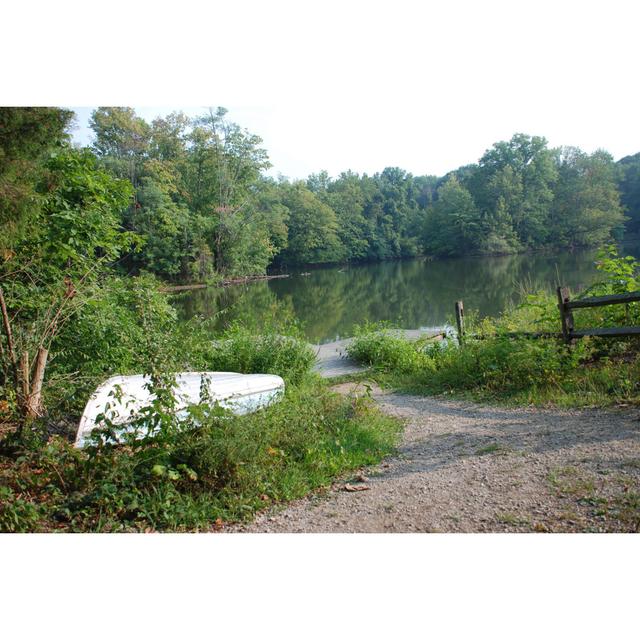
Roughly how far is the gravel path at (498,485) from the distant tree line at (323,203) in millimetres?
23105

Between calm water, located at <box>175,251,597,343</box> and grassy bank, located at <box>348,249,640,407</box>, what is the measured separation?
3.35 m

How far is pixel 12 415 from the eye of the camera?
485cm

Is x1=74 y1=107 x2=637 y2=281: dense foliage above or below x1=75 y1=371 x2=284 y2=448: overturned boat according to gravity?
above

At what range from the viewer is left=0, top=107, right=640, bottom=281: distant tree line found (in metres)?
31.7

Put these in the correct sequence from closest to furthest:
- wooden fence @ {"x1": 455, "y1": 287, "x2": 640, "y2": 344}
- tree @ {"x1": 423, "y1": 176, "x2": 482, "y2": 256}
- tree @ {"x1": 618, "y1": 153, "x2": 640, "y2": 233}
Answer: wooden fence @ {"x1": 455, "y1": 287, "x2": 640, "y2": 344}, tree @ {"x1": 618, "y1": 153, "x2": 640, "y2": 233}, tree @ {"x1": 423, "y1": 176, "x2": 482, "y2": 256}

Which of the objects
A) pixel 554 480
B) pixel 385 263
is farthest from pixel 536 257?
pixel 554 480

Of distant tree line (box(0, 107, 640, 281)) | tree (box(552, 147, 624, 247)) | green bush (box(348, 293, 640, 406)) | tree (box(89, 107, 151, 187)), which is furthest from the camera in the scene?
tree (box(552, 147, 624, 247))

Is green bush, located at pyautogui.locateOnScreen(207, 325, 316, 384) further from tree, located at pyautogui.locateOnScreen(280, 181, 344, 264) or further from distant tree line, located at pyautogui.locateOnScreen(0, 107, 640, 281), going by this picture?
tree, located at pyautogui.locateOnScreen(280, 181, 344, 264)

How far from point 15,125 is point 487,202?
44.9 m

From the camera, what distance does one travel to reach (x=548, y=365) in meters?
6.37

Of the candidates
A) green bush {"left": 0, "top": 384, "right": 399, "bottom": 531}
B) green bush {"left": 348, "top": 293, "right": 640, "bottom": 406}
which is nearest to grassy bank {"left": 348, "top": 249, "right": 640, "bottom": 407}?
green bush {"left": 348, "top": 293, "right": 640, "bottom": 406}

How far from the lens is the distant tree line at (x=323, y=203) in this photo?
31.7 m

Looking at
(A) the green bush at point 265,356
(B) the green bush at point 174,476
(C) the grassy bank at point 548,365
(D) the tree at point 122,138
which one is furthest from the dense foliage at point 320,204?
(B) the green bush at point 174,476

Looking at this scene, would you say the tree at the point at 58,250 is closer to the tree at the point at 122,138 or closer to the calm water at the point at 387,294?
the calm water at the point at 387,294
